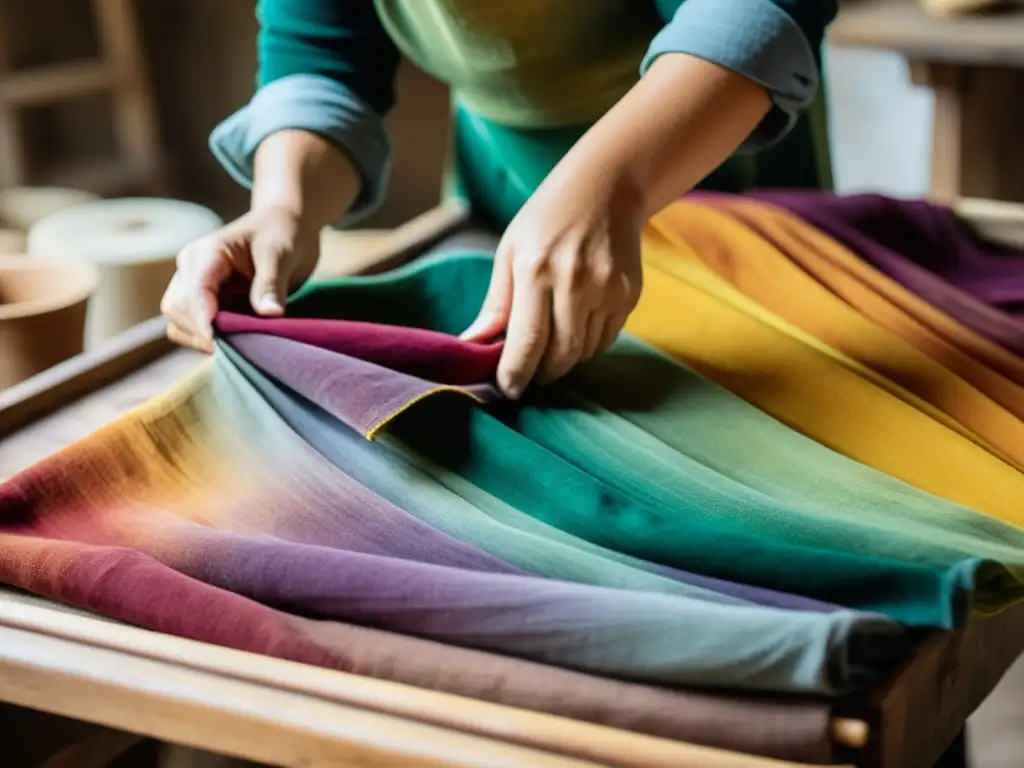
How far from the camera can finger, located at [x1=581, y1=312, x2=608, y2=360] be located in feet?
1.99

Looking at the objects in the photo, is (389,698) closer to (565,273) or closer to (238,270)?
(565,273)

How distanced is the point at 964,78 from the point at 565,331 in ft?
3.29

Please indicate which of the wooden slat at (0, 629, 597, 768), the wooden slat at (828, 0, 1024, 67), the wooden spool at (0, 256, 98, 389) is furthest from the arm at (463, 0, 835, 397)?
the wooden slat at (828, 0, 1024, 67)

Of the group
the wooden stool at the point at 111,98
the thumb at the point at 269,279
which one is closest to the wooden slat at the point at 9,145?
the wooden stool at the point at 111,98

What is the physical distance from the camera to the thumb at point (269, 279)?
0.69 meters

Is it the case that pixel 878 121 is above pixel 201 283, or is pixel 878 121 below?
below

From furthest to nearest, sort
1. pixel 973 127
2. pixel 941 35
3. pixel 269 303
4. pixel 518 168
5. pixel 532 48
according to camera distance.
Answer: pixel 973 127
pixel 941 35
pixel 518 168
pixel 532 48
pixel 269 303

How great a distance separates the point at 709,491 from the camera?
21.6 inches

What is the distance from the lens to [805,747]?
1.32ft

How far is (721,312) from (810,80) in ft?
0.46

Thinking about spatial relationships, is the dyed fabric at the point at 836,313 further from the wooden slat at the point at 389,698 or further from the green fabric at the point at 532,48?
the wooden slat at the point at 389,698

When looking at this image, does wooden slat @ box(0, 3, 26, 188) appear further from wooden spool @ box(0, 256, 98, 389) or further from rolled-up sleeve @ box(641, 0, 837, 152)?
rolled-up sleeve @ box(641, 0, 837, 152)

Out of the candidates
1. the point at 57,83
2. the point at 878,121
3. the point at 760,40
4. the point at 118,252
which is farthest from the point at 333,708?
the point at 57,83

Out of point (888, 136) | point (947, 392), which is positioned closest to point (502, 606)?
point (947, 392)
